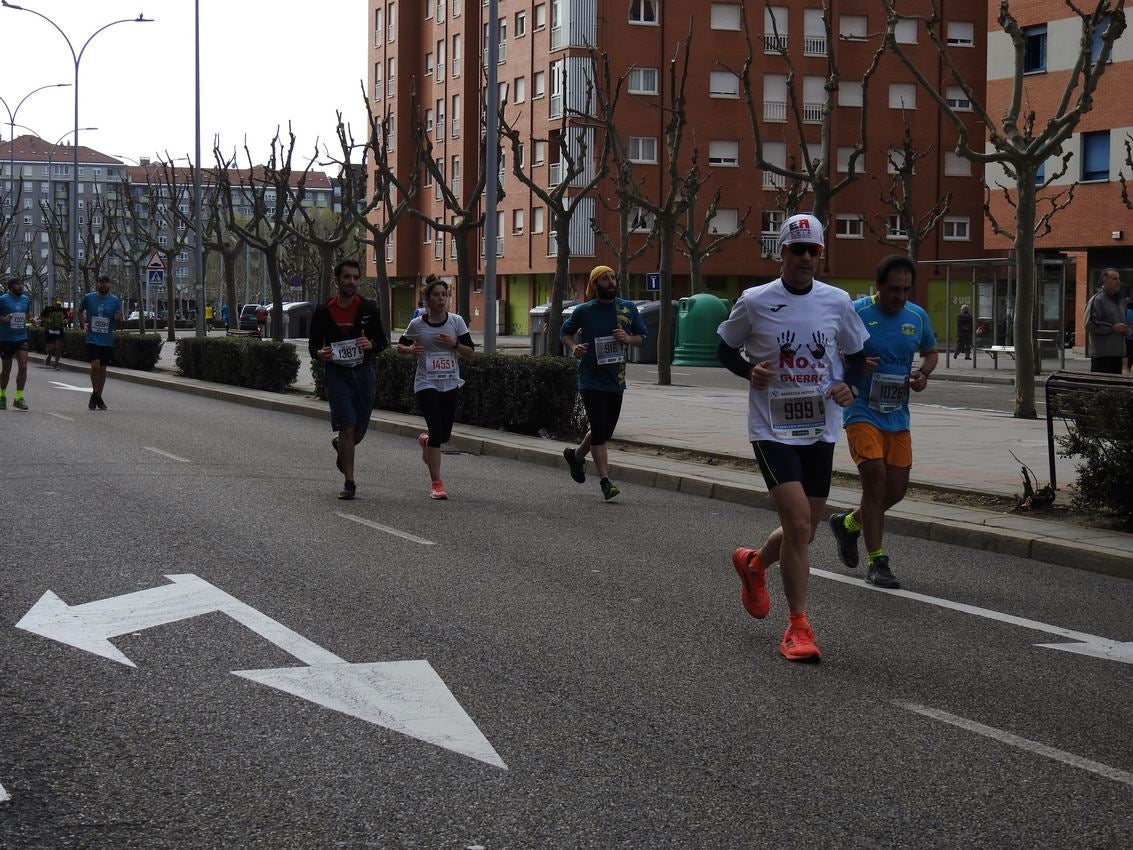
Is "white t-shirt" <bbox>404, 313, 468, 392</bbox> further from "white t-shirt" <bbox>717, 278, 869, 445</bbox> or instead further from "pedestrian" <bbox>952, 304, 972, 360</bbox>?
"pedestrian" <bbox>952, 304, 972, 360</bbox>

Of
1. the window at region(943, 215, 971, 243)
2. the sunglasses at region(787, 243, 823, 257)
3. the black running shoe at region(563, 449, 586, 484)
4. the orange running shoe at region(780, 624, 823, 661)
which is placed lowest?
the orange running shoe at region(780, 624, 823, 661)

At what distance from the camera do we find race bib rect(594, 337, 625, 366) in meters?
12.5

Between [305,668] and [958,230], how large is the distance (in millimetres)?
67500

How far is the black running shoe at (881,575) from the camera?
8602mm

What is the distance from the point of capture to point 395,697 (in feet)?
19.3

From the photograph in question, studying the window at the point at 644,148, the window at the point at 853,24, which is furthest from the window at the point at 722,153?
the window at the point at 853,24

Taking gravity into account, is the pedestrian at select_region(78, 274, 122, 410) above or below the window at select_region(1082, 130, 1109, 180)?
below

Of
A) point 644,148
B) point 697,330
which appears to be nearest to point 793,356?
point 697,330

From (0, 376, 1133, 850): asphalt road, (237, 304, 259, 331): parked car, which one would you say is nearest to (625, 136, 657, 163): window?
(237, 304, 259, 331): parked car

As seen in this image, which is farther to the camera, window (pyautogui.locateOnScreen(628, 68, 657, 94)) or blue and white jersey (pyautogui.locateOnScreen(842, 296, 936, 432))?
window (pyautogui.locateOnScreen(628, 68, 657, 94))

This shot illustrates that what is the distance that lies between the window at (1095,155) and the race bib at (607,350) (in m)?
36.5

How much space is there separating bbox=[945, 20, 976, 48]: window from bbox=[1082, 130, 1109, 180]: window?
81.6ft

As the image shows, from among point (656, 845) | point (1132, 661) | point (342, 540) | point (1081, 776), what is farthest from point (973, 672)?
point (342, 540)

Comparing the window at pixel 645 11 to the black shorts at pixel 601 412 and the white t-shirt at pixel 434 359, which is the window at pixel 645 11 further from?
the black shorts at pixel 601 412
